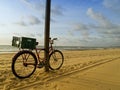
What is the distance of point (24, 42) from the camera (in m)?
6.37

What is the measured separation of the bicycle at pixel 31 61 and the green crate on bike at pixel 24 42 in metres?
→ 0.15

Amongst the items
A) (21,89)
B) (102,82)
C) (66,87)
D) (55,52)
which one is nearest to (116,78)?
(102,82)

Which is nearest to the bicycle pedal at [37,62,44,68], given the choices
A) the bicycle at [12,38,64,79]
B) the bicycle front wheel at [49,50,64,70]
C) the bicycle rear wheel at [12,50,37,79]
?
the bicycle at [12,38,64,79]

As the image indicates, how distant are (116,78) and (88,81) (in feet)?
4.08

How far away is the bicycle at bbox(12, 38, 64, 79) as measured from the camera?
20.7 ft

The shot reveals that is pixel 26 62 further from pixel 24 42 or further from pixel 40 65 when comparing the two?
pixel 24 42

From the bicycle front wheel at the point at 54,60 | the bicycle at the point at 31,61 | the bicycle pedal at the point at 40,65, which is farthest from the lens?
the bicycle front wheel at the point at 54,60

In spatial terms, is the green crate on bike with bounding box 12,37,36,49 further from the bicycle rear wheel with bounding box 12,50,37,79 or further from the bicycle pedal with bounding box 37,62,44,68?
the bicycle pedal with bounding box 37,62,44,68

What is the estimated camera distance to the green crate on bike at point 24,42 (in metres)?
6.34

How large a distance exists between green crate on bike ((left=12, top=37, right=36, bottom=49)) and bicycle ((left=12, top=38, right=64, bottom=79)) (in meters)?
0.15

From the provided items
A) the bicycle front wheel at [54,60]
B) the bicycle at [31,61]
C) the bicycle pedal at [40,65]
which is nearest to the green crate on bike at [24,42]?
the bicycle at [31,61]

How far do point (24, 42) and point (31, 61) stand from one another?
3.43 ft

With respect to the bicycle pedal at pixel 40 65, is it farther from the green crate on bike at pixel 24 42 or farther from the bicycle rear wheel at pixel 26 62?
the green crate on bike at pixel 24 42

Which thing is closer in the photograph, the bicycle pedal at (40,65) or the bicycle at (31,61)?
the bicycle at (31,61)
